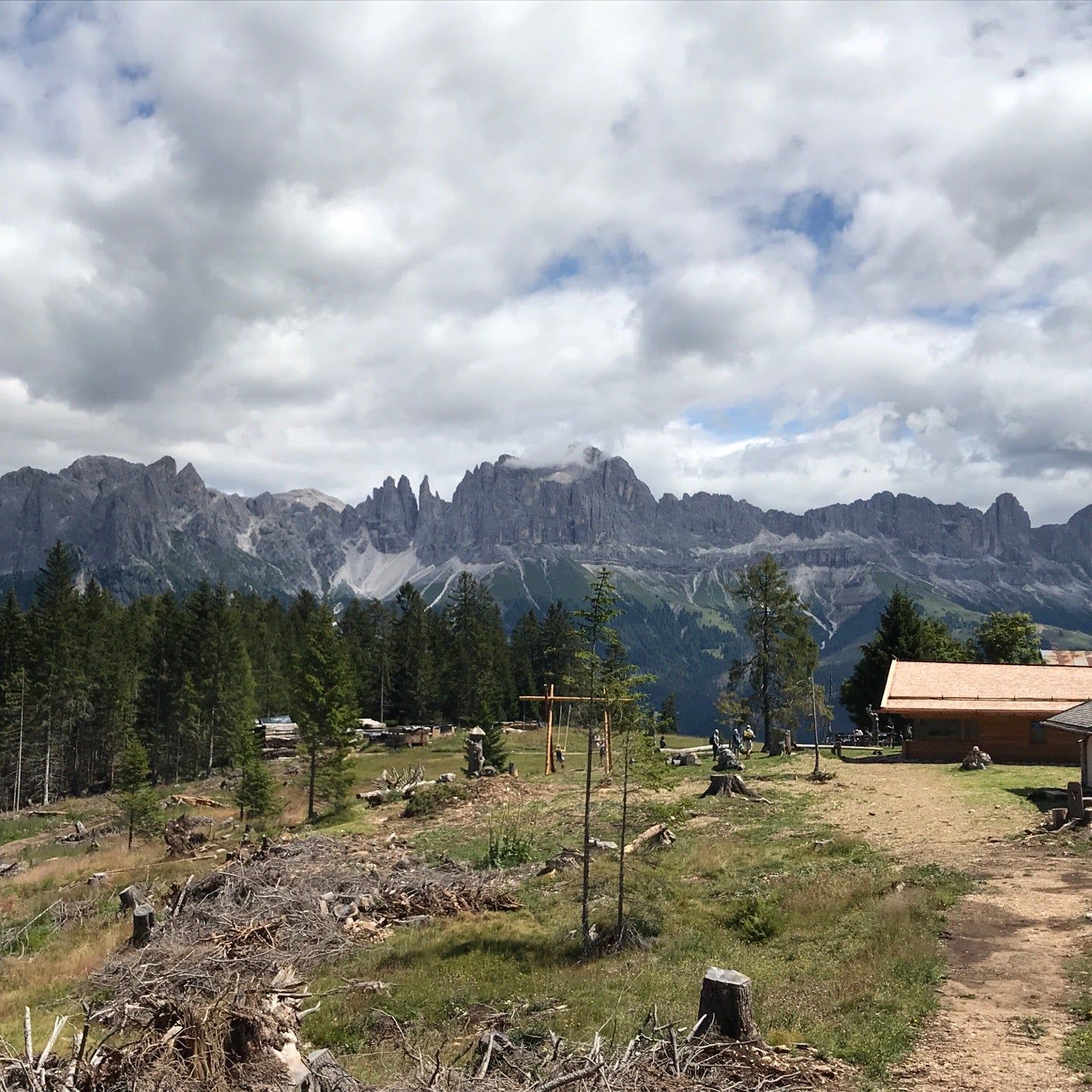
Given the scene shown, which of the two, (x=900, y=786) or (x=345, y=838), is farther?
(x=900, y=786)

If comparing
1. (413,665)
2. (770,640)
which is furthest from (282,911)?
(413,665)

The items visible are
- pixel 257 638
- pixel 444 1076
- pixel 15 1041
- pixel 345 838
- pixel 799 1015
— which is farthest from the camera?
pixel 257 638

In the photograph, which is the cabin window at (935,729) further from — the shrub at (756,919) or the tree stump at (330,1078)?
the tree stump at (330,1078)

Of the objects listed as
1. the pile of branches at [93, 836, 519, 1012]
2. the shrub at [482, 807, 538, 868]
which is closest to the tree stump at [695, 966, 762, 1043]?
the pile of branches at [93, 836, 519, 1012]

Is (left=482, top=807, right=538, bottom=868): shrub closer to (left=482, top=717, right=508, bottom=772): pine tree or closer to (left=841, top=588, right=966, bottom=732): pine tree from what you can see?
(left=482, top=717, right=508, bottom=772): pine tree

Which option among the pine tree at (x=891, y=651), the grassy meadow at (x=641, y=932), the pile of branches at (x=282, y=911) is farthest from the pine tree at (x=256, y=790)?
the pine tree at (x=891, y=651)

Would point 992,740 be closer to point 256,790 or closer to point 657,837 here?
point 657,837

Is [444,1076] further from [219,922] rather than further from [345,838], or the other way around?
[345,838]

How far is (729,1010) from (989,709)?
133 feet

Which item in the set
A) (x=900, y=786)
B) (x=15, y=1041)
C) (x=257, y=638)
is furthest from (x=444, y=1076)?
(x=257, y=638)

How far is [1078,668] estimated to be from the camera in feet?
163

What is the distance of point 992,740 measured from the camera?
4541 cm

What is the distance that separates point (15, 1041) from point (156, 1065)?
29.8 ft

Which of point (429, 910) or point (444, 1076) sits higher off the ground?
point (444, 1076)
